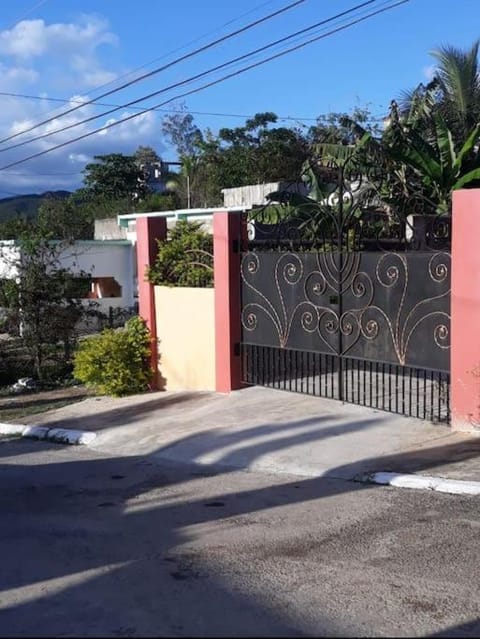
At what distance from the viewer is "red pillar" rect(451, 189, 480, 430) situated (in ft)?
28.1

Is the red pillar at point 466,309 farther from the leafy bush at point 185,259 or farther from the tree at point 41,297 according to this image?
the tree at point 41,297

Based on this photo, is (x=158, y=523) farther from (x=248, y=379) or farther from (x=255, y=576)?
(x=248, y=379)

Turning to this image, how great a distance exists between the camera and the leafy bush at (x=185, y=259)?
1276cm

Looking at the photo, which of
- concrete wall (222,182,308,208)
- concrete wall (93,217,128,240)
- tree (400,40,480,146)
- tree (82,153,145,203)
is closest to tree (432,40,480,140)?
Answer: tree (400,40,480,146)

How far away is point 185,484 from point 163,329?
552 centimetres

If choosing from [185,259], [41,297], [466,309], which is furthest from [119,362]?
[466,309]

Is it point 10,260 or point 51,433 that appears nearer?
point 51,433

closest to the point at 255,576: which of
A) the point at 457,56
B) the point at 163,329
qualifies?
the point at 163,329

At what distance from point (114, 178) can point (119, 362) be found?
4531 cm

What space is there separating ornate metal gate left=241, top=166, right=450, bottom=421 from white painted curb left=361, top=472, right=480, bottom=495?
1.93 metres

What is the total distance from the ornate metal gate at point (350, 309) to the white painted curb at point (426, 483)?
76.1 inches

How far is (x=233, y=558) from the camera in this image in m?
5.57

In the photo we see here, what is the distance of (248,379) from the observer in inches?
476

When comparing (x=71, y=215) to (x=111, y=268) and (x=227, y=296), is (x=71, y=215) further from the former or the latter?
(x=227, y=296)
